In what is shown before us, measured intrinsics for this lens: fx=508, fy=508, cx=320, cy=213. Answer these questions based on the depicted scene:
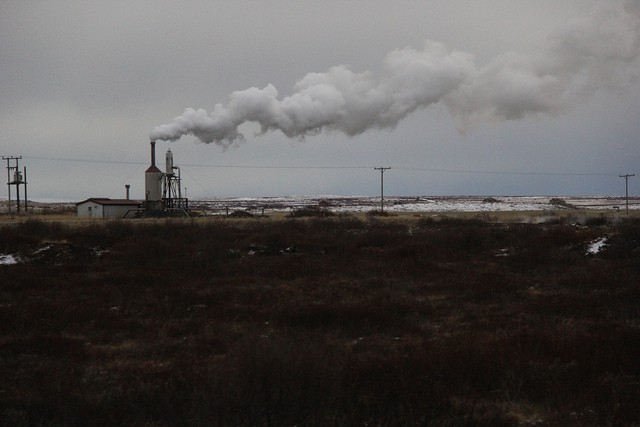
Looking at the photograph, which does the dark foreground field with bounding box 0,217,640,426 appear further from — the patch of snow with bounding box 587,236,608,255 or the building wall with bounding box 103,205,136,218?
the building wall with bounding box 103,205,136,218

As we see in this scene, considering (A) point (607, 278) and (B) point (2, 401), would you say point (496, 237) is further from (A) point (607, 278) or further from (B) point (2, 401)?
(B) point (2, 401)

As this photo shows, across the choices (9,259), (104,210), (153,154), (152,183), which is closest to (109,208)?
(104,210)

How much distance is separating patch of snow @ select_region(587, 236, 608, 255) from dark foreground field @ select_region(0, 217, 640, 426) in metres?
0.28

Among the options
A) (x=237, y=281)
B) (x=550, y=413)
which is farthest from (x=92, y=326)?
(x=550, y=413)

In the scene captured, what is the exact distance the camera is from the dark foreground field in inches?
221

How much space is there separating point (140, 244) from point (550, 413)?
2104 centimetres

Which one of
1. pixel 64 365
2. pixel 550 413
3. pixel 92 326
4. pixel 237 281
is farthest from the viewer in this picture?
pixel 237 281

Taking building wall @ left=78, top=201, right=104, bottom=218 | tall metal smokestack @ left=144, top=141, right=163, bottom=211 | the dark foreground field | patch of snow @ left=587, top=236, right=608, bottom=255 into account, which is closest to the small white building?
building wall @ left=78, top=201, right=104, bottom=218

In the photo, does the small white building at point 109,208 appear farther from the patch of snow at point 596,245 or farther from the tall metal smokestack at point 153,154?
the patch of snow at point 596,245

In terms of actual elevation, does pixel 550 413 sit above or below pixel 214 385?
below

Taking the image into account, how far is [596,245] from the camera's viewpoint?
22.8 m

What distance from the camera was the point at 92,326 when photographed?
10.7 meters

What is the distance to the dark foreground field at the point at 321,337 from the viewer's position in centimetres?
562

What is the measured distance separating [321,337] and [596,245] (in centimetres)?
1873
